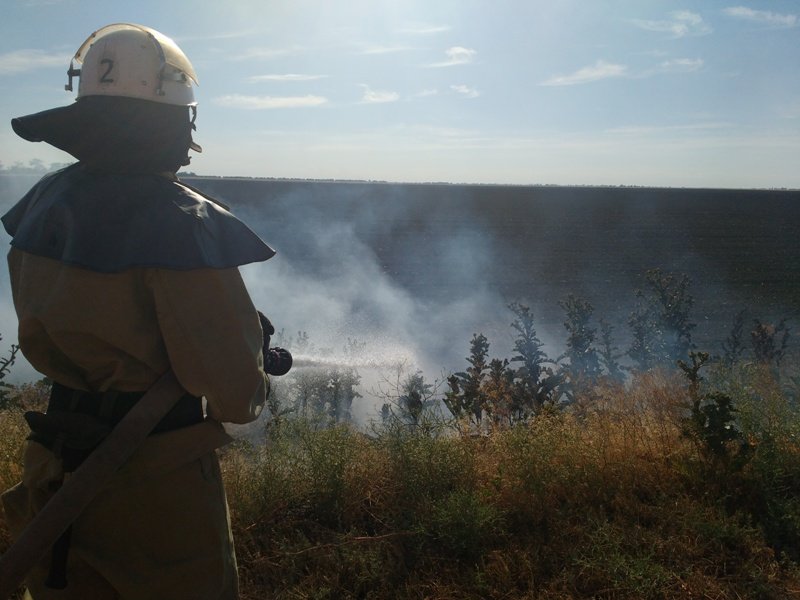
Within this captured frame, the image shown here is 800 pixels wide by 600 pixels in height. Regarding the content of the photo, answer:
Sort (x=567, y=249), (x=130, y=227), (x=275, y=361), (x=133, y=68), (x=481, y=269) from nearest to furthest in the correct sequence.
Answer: (x=130, y=227)
(x=133, y=68)
(x=275, y=361)
(x=481, y=269)
(x=567, y=249)

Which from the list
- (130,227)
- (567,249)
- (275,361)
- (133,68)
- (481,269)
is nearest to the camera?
(130,227)

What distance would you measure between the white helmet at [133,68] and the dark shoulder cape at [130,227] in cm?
23

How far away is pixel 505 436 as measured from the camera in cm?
365

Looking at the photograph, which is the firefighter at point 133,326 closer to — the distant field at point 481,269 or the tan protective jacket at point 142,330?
the tan protective jacket at point 142,330

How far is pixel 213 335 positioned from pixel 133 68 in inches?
29.9

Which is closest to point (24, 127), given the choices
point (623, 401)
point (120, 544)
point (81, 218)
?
point (81, 218)

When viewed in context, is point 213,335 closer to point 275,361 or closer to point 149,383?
point 149,383

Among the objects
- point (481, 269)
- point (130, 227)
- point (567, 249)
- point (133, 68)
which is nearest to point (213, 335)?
point (130, 227)

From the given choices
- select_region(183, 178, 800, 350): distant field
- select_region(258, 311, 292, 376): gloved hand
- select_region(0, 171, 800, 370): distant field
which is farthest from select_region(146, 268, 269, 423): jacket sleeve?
select_region(183, 178, 800, 350): distant field

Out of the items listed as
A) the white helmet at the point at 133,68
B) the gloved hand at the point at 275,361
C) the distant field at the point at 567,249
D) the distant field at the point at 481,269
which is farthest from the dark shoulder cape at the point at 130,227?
the distant field at the point at 567,249

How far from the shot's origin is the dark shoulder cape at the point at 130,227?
1647 millimetres

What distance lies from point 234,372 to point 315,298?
17578 mm

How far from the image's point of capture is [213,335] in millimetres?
1707

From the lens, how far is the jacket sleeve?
5.49 feet
